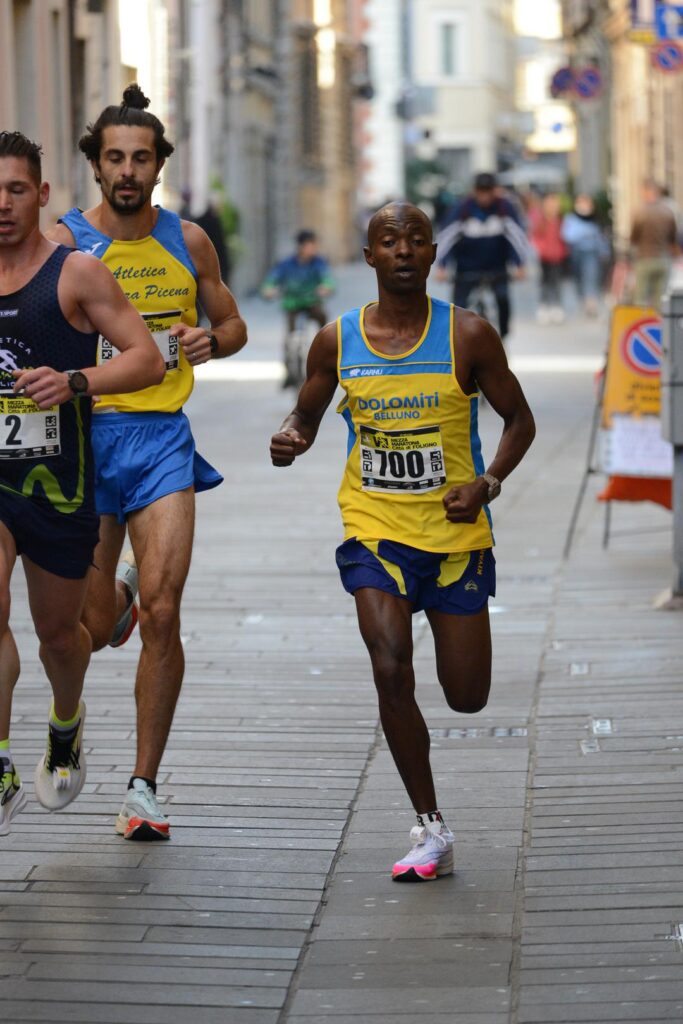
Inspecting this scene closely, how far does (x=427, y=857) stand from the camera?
542 centimetres

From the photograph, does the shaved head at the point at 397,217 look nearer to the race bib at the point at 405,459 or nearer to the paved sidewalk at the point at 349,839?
the race bib at the point at 405,459

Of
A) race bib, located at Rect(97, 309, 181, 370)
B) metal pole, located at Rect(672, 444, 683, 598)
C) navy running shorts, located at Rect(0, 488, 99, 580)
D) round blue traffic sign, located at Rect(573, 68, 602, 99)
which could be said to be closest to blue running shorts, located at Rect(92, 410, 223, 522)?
race bib, located at Rect(97, 309, 181, 370)

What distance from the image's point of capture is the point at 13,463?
5.40 m

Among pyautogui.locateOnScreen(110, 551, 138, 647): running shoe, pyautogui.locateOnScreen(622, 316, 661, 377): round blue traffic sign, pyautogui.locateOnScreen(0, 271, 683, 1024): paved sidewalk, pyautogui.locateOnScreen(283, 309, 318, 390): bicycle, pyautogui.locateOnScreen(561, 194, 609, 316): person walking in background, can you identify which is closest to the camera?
pyautogui.locateOnScreen(0, 271, 683, 1024): paved sidewalk

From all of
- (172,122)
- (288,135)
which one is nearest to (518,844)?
(172,122)

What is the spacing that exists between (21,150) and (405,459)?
1.17 m

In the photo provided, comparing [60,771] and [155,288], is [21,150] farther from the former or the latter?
[60,771]

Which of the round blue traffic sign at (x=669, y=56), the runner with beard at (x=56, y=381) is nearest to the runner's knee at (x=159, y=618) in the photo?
the runner with beard at (x=56, y=381)

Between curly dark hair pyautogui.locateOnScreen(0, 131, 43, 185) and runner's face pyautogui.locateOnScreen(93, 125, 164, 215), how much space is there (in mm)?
601

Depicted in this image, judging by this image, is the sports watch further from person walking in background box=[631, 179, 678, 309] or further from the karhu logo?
person walking in background box=[631, 179, 678, 309]

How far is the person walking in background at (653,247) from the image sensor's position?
25.6 meters

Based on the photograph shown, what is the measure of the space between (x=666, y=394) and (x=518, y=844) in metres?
3.94

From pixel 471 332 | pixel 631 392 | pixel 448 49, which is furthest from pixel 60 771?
pixel 448 49

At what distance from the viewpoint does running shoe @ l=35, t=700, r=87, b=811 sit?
5.88 meters
